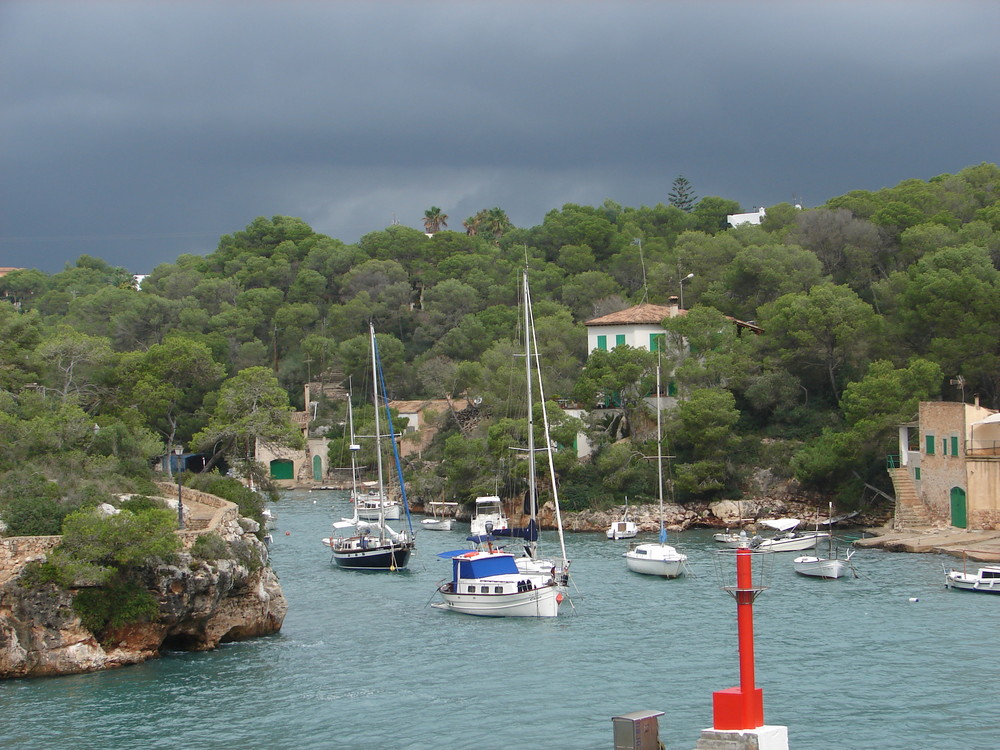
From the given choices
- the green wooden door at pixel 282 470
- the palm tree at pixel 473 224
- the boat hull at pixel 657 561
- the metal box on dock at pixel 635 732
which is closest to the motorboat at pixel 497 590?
the boat hull at pixel 657 561

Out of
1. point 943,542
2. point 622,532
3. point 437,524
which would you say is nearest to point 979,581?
point 943,542

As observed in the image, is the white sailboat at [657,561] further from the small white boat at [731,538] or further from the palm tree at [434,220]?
the palm tree at [434,220]

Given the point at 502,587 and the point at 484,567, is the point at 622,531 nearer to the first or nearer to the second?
the point at 484,567

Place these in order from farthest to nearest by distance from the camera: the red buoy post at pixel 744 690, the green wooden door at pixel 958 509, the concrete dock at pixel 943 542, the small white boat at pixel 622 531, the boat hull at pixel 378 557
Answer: the small white boat at pixel 622 531, the green wooden door at pixel 958 509, the boat hull at pixel 378 557, the concrete dock at pixel 943 542, the red buoy post at pixel 744 690

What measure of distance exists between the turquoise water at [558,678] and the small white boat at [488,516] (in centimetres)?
1268

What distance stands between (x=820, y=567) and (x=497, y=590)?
12.1 metres

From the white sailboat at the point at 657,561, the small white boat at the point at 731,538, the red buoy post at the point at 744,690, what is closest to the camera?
the red buoy post at the point at 744,690

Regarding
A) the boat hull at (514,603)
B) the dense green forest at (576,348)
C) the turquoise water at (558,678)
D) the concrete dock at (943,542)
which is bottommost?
the turquoise water at (558,678)

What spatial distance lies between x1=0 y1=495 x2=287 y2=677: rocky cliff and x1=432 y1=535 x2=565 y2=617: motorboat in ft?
22.2

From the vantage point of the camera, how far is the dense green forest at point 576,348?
51.0 metres

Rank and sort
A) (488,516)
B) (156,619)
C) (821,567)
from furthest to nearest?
(488,516), (821,567), (156,619)

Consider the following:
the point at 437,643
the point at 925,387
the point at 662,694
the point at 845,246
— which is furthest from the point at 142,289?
the point at 662,694

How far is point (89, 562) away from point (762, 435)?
39896 millimetres

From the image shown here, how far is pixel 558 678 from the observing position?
88.3ft
